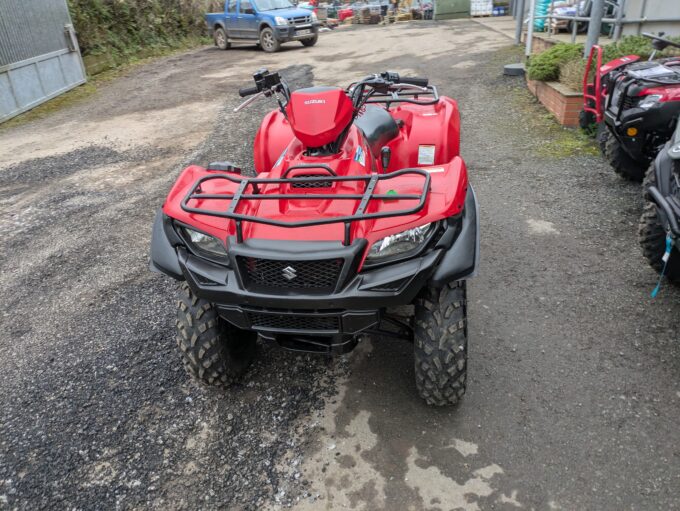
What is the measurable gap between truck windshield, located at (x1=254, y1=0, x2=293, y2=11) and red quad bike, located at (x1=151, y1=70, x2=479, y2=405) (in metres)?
15.1

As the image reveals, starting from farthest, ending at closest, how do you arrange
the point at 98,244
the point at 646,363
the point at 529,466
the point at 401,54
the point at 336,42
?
the point at 336,42, the point at 401,54, the point at 98,244, the point at 646,363, the point at 529,466

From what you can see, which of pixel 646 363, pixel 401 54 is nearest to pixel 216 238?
pixel 646 363

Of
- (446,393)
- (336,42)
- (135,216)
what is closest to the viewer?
(446,393)

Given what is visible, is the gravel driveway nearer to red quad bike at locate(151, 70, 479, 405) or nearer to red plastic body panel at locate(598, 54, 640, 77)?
red quad bike at locate(151, 70, 479, 405)

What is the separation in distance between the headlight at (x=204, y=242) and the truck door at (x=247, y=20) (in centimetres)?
1546

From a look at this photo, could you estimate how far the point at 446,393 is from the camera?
103 inches

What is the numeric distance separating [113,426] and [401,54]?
13039mm

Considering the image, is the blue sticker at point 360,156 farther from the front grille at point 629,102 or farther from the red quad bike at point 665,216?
the front grille at point 629,102

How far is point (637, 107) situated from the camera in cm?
459

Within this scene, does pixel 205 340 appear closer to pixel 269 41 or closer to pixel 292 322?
pixel 292 322

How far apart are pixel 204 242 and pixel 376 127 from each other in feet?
5.08

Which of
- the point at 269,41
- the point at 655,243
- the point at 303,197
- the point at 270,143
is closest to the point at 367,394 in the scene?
the point at 303,197

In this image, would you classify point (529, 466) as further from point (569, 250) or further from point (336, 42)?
point (336, 42)

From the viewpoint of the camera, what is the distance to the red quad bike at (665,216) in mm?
2943
